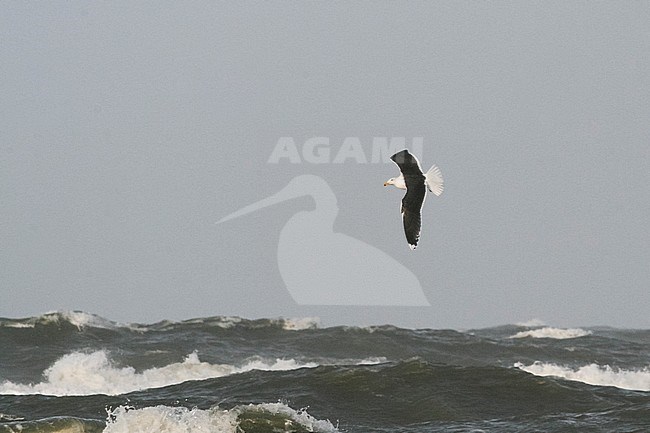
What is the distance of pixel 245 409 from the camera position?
15469 mm

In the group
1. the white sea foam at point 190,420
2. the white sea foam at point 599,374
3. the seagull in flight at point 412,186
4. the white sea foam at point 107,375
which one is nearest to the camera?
the white sea foam at point 190,420

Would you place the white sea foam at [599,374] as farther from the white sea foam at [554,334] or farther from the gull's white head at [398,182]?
the gull's white head at [398,182]

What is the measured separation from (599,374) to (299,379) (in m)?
9.54

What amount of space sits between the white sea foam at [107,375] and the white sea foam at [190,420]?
8066 mm

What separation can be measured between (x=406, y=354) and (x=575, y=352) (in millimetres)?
4644

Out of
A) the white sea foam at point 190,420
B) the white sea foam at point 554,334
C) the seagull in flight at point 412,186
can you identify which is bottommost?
the white sea foam at point 190,420

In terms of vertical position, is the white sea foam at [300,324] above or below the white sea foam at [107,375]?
above

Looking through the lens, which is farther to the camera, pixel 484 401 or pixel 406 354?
pixel 406 354

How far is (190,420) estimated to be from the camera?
47.9 ft

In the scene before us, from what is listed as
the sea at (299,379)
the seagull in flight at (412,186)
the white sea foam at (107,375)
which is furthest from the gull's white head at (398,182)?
the white sea foam at (107,375)

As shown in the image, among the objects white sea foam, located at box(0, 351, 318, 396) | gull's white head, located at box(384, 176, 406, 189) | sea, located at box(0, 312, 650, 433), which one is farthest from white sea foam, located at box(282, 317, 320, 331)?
gull's white head, located at box(384, 176, 406, 189)

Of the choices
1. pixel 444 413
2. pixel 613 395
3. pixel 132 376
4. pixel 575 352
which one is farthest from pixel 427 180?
pixel 575 352

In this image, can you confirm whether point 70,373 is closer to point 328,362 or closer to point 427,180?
point 328,362

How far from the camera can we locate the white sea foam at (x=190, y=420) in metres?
14.3
